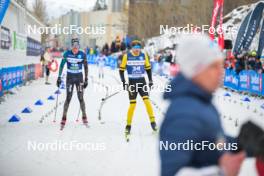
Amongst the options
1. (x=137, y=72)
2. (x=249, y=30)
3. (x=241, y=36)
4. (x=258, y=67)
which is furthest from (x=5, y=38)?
(x=241, y=36)

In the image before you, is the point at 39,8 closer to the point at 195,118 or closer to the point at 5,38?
the point at 5,38

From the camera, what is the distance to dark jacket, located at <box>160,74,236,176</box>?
2199mm

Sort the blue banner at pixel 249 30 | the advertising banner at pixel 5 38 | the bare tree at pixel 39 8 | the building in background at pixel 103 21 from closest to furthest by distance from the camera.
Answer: the advertising banner at pixel 5 38, the blue banner at pixel 249 30, the bare tree at pixel 39 8, the building in background at pixel 103 21

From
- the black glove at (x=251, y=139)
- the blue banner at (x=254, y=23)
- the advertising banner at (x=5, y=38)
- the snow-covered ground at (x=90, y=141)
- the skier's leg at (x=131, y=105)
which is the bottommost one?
the snow-covered ground at (x=90, y=141)

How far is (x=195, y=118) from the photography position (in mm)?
2217

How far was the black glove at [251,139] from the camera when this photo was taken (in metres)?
2.63

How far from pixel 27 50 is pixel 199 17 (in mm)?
26781

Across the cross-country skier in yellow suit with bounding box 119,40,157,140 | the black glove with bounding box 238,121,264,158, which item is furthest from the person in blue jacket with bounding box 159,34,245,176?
the cross-country skier in yellow suit with bounding box 119,40,157,140

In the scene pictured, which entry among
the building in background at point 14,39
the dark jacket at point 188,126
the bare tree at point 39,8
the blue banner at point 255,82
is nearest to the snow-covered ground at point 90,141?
the dark jacket at point 188,126

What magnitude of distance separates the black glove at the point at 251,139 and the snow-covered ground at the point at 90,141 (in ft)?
4.95

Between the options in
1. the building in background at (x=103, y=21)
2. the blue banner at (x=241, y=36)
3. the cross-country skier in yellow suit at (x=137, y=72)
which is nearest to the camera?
the cross-country skier in yellow suit at (x=137, y=72)

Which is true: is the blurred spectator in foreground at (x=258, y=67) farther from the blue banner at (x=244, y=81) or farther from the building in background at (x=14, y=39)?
the building in background at (x=14, y=39)

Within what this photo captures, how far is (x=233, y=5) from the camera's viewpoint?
163 feet

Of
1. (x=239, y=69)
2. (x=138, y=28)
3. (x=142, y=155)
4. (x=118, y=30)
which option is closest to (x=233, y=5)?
(x=138, y=28)
